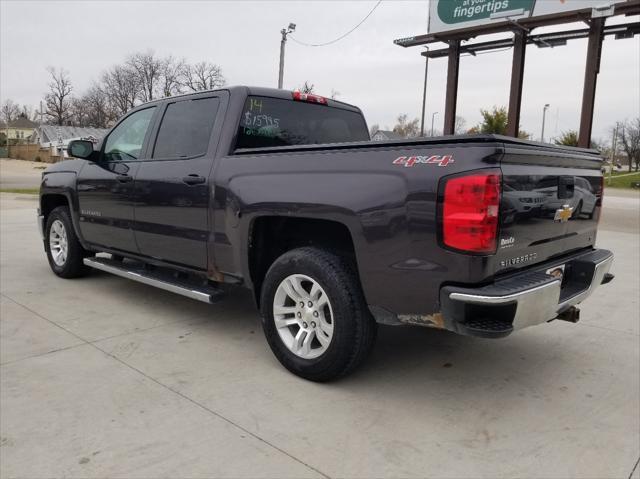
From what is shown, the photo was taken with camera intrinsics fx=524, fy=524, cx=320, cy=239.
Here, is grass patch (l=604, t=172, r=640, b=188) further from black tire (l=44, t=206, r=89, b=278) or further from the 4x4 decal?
the 4x4 decal

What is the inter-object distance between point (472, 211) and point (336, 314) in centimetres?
101

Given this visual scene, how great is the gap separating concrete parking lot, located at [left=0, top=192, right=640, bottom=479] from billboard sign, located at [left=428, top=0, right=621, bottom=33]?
15.8 meters

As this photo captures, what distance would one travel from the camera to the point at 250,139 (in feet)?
13.1

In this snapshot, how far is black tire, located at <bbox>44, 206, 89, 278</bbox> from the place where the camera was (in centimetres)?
564

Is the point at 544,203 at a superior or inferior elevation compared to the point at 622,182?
inferior

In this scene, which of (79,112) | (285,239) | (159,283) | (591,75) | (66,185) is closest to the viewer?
(285,239)

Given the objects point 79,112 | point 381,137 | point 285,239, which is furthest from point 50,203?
point 79,112

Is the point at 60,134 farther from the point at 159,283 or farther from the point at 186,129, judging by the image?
the point at 159,283

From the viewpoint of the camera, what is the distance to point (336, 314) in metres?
3.07

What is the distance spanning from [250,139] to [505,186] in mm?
2054

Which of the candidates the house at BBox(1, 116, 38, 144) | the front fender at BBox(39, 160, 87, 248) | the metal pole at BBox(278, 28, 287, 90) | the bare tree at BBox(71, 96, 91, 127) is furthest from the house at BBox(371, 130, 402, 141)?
the house at BBox(1, 116, 38, 144)

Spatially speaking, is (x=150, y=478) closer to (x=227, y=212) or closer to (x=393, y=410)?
(x=393, y=410)

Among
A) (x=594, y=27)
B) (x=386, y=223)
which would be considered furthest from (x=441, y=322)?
(x=594, y=27)

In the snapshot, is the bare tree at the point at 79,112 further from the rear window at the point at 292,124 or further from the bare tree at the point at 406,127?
the rear window at the point at 292,124
